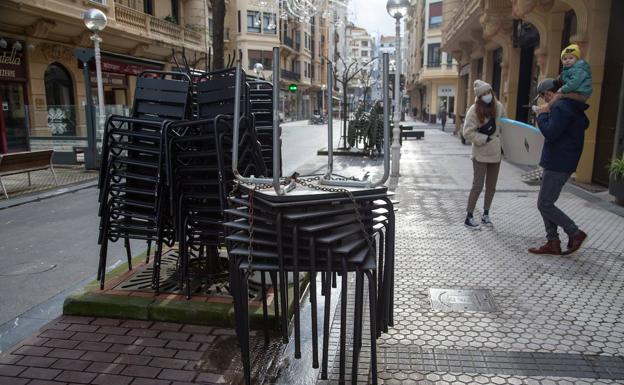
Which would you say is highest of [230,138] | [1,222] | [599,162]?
[230,138]

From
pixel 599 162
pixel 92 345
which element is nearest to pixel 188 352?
pixel 92 345

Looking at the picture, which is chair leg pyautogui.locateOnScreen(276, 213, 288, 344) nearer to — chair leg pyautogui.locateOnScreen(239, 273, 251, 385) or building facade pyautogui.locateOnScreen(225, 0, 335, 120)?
chair leg pyautogui.locateOnScreen(239, 273, 251, 385)

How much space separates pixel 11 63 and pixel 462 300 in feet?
55.7

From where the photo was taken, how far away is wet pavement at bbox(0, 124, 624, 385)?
300 cm

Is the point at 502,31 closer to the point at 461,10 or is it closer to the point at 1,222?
the point at 461,10

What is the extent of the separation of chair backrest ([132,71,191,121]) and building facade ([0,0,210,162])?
1075cm

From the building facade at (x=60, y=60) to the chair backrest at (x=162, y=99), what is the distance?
10.8 metres

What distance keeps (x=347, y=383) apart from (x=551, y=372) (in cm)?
126

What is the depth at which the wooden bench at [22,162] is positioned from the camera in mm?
9461

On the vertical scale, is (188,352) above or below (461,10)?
below

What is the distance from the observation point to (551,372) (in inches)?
117

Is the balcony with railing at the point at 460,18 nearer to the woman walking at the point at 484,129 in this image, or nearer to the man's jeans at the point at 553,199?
the woman walking at the point at 484,129

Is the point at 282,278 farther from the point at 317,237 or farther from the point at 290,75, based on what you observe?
the point at 290,75

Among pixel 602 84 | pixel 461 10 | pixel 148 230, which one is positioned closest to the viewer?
pixel 148 230
